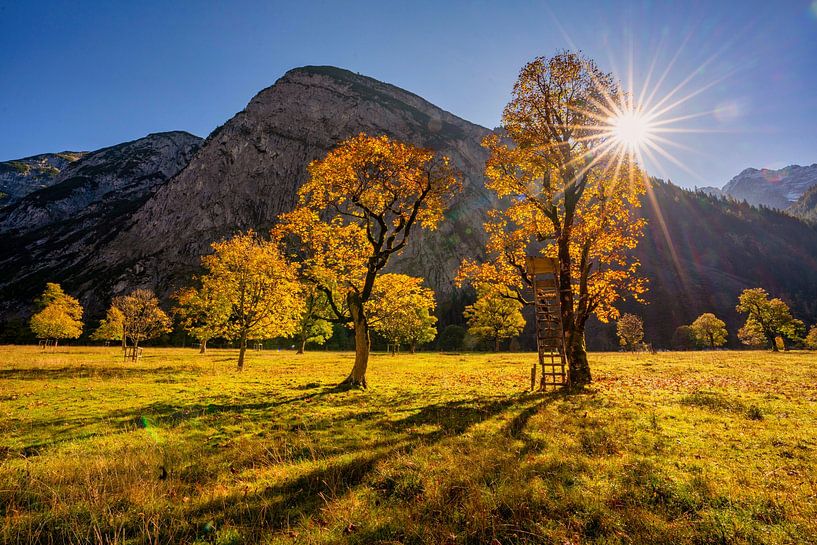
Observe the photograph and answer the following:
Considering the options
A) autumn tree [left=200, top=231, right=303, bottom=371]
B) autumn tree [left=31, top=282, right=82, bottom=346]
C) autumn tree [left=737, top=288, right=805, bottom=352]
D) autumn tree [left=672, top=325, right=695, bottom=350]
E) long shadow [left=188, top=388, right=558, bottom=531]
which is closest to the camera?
long shadow [left=188, top=388, right=558, bottom=531]

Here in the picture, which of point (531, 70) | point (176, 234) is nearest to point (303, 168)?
point (176, 234)

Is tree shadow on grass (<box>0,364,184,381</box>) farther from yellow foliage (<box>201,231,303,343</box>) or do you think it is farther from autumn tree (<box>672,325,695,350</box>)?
autumn tree (<box>672,325,695,350</box>)

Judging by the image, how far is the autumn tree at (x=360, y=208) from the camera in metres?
20.5

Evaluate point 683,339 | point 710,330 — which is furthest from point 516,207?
point 683,339

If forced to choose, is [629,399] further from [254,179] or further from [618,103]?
[254,179]

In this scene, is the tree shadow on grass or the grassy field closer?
the grassy field

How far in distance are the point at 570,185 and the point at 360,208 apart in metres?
13.0

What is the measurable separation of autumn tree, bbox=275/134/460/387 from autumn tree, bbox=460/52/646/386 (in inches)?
160

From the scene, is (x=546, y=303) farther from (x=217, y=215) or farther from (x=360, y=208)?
(x=217, y=215)

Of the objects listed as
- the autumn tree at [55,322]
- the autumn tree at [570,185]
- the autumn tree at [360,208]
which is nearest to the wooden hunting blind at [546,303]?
the autumn tree at [570,185]

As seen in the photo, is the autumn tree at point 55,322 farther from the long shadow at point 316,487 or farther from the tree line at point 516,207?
the long shadow at point 316,487

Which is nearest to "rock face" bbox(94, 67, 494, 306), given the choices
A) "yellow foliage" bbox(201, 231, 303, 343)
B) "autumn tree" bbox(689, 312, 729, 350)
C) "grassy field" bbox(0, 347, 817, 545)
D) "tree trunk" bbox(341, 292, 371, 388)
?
"autumn tree" bbox(689, 312, 729, 350)

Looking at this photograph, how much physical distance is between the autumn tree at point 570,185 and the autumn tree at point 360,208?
406cm

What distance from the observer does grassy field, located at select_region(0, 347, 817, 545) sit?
5.14 meters
